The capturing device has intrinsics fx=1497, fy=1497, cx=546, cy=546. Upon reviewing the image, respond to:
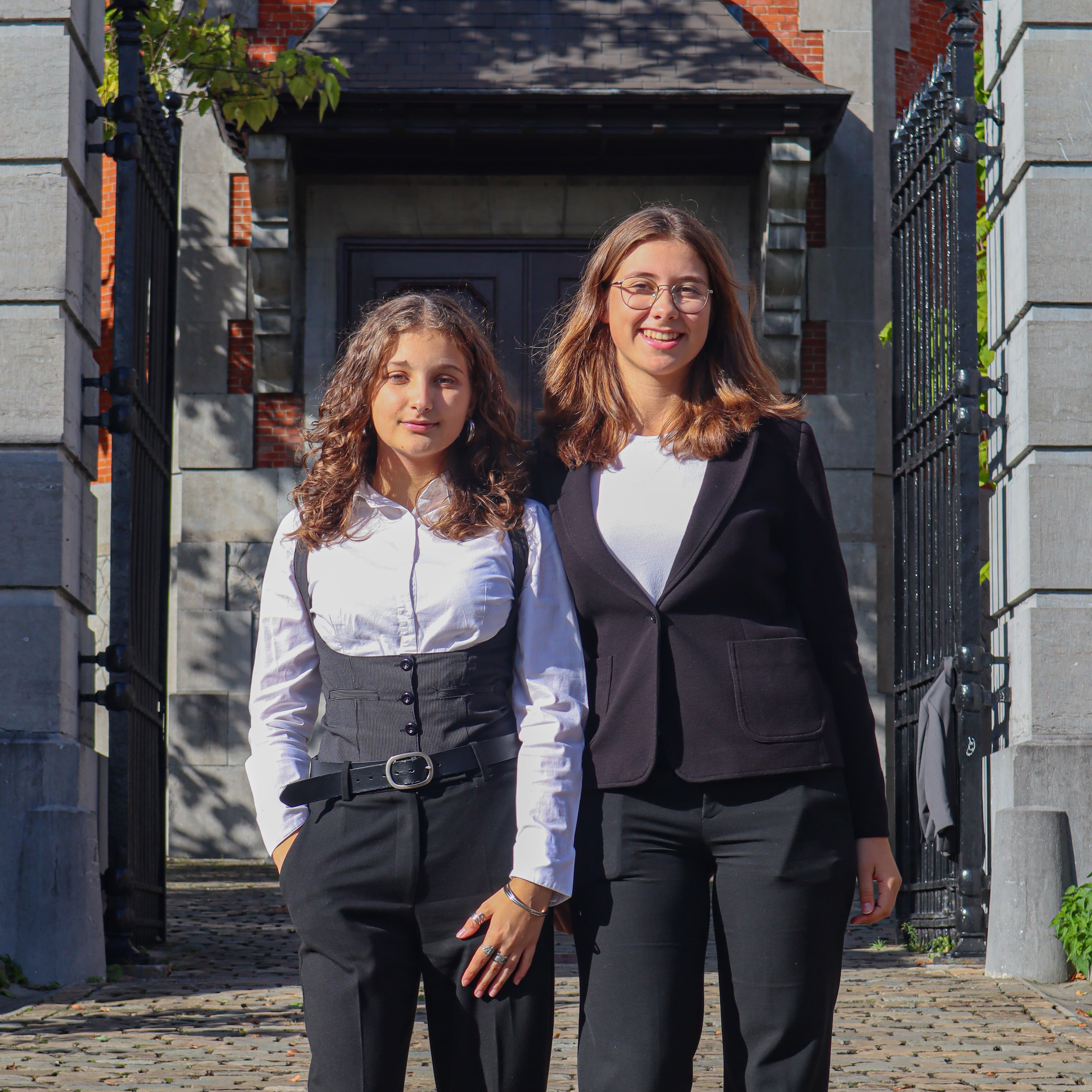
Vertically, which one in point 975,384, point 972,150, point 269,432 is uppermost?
point 972,150

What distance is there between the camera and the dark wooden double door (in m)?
11.8

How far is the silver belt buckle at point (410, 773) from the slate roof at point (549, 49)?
8.74m

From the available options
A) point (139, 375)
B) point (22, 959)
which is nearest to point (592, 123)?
point (139, 375)

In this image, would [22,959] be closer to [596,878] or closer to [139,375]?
[139,375]

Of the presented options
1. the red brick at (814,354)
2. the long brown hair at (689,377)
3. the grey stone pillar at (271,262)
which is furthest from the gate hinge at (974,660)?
the grey stone pillar at (271,262)

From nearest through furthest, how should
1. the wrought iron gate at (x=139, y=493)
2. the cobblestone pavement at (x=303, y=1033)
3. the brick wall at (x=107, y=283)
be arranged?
the cobblestone pavement at (x=303, y=1033) < the wrought iron gate at (x=139, y=493) < the brick wall at (x=107, y=283)

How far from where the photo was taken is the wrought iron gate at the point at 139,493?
6.75 metres

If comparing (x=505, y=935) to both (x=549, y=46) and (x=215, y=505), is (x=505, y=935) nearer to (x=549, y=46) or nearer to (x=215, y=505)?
(x=215, y=505)

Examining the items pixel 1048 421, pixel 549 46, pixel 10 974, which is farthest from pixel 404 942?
pixel 549 46

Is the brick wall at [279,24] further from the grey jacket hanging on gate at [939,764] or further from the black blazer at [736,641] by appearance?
the black blazer at [736,641]

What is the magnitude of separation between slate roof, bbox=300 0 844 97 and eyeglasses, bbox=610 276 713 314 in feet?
26.9

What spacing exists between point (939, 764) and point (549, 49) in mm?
6718

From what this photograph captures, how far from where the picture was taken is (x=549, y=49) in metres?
11.2

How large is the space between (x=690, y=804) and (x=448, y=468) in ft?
2.55
